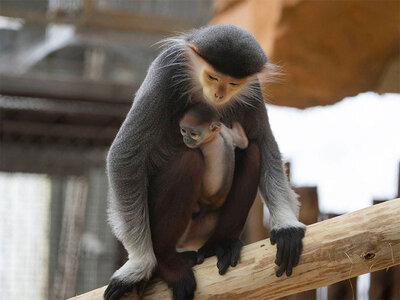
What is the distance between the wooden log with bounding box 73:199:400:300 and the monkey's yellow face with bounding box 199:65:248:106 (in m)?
0.84

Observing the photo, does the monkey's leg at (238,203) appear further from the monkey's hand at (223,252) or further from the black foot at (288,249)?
the black foot at (288,249)

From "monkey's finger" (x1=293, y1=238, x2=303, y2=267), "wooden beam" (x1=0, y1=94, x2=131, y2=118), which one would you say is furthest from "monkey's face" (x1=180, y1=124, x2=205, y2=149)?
"wooden beam" (x1=0, y1=94, x2=131, y2=118)

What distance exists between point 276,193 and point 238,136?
42 centimetres

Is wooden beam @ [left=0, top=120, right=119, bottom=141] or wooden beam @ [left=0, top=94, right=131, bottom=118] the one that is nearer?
wooden beam @ [left=0, top=94, right=131, bottom=118]

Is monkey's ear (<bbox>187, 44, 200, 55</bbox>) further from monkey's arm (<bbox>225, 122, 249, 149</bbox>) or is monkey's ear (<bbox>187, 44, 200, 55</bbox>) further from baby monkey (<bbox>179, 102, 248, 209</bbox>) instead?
monkey's arm (<bbox>225, 122, 249, 149</bbox>)

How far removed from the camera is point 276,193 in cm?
432

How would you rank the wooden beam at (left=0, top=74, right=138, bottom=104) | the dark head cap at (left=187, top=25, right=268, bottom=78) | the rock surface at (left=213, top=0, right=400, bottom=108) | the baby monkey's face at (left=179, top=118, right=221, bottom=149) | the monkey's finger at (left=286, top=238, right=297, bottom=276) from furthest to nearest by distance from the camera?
the wooden beam at (left=0, top=74, right=138, bottom=104), the rock surface at (left=213, top=0, right=400, bottom=108), the baby monkey's face at (left=179, top=118, right=221, bottom=149), the dark head cap at (left=187, top=25, right=268, bottom=78), the monkey's finger at (left=286, top=238, right=297, bottom=276)

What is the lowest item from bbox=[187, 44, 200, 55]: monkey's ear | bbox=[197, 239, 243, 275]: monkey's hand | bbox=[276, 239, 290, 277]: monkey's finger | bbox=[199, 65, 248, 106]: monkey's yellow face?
bbox=[197, 239, 243, 275]: monkey's hand

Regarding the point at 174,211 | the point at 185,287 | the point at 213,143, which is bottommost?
the point at 185,287

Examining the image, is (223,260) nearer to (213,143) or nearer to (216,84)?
(213,143)

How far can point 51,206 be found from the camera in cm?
1094

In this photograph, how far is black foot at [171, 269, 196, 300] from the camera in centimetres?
391

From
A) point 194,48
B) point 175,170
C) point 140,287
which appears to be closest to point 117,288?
point 140,287

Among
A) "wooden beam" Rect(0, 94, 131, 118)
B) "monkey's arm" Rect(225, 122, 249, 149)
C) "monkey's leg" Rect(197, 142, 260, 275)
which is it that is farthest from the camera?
"wooden beam" Rect(0, 94, 131, 118)
